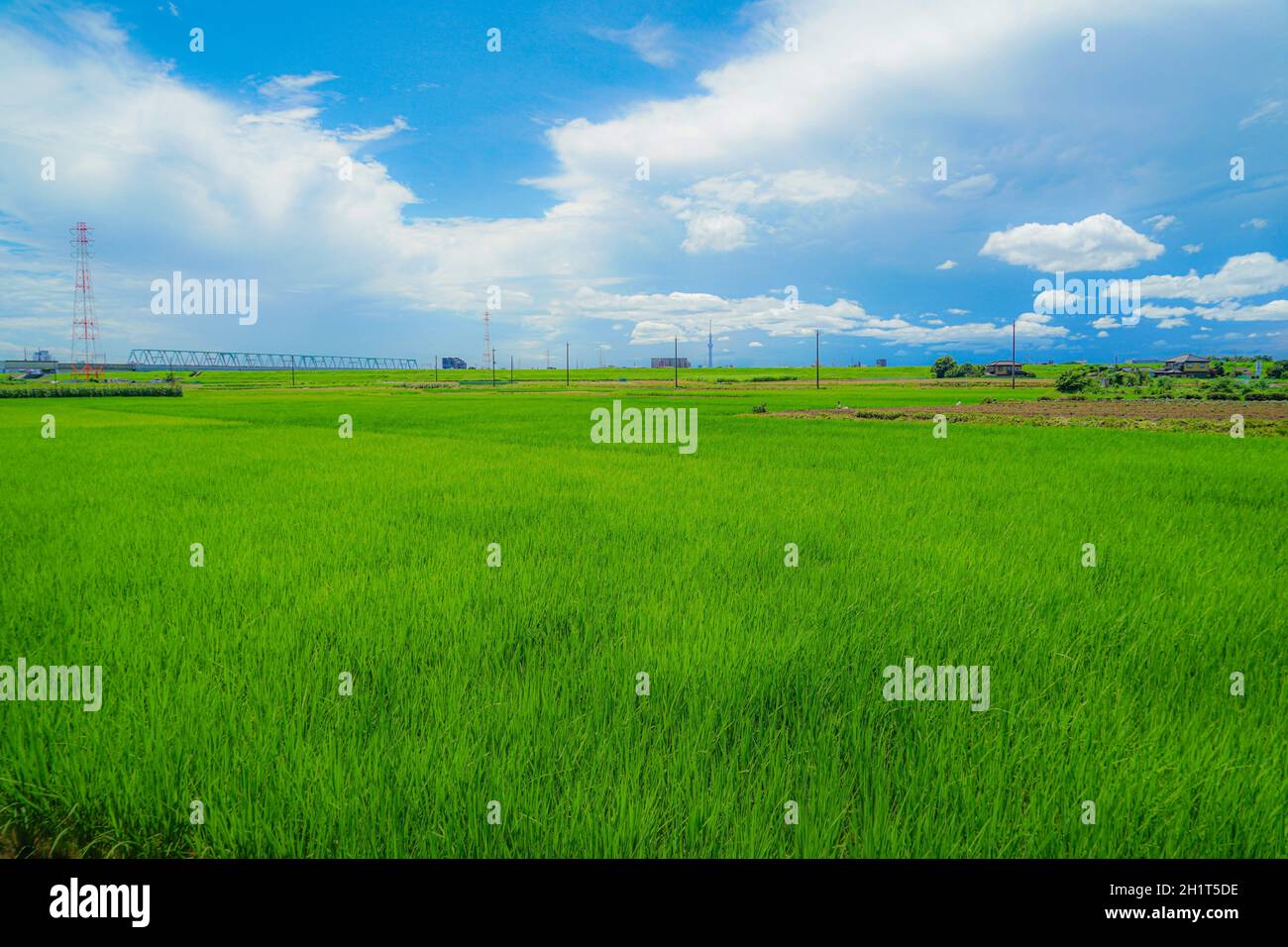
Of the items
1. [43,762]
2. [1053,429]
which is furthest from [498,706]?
[1053,429]

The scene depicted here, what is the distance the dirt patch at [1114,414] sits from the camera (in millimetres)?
18594

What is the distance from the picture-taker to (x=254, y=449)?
1418cm

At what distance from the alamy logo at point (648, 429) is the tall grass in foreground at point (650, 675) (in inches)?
338

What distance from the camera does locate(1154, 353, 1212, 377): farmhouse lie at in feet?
196

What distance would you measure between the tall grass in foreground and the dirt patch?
13931mm

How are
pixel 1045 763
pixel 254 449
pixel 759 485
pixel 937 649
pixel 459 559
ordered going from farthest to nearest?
pixel 254 449 → pixel 759 485 → pixel 459 559 → pixel 937 649 → pixel 1045 763

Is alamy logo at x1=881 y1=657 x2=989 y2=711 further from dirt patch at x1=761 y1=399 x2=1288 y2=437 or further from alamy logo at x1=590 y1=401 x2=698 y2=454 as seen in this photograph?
dirt patch at x1=761 y1=399 x2=1288 y2=437
